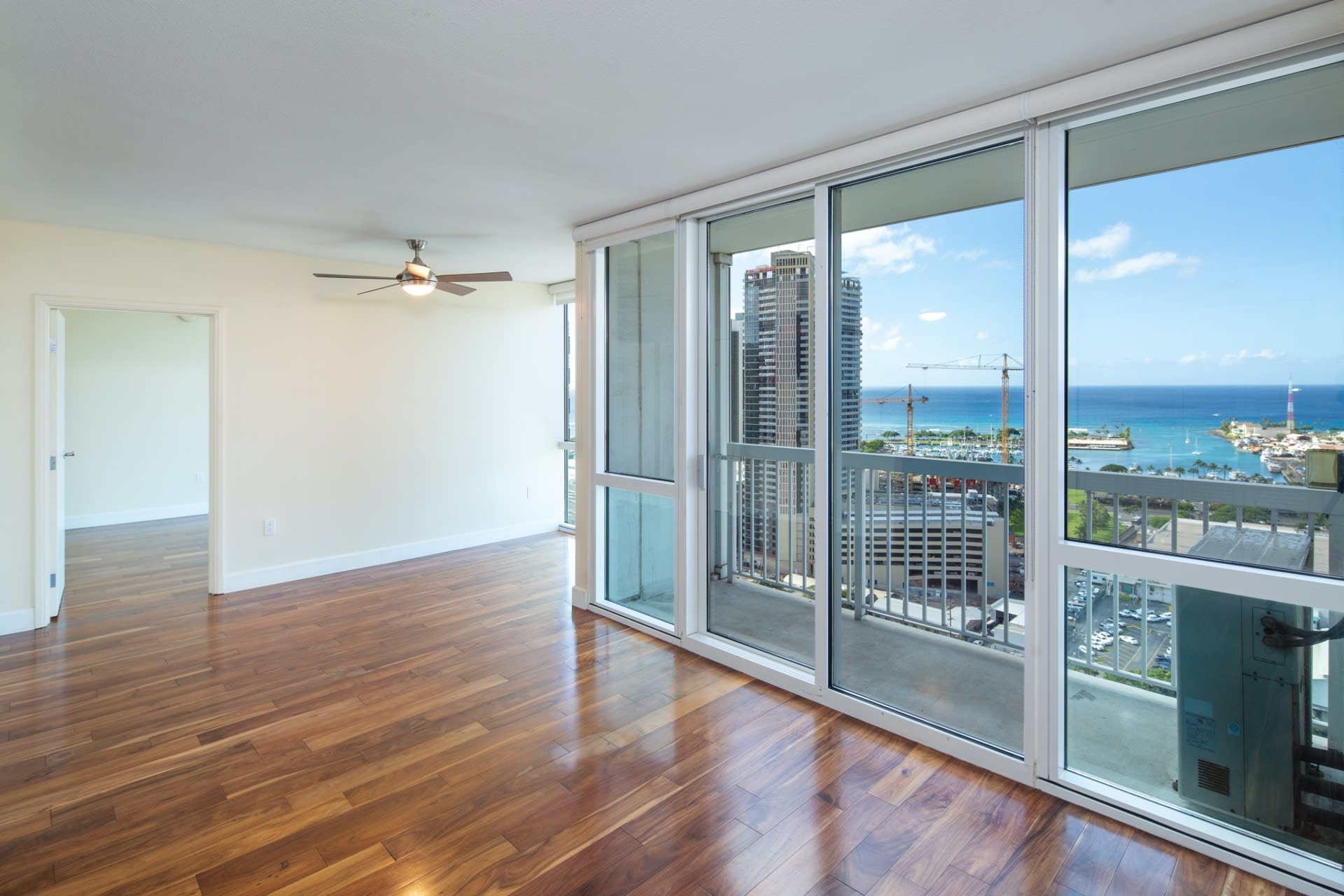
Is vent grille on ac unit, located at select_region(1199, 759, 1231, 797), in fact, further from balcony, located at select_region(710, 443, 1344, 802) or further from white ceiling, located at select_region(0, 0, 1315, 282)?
white ceiling, located at select_region(0, 0, 1315, 282)

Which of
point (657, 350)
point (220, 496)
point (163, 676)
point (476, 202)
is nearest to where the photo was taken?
point (163, 676)

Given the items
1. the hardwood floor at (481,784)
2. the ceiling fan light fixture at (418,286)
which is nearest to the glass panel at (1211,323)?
the hardwood floor at (481,784)

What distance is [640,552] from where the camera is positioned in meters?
4.16

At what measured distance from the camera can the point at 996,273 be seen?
8.25ft

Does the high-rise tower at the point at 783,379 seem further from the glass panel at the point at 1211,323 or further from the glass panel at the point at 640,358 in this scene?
the glass panel at the point at 1211,323

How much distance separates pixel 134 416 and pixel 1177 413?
9.21 metres

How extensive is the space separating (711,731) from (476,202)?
9.71 ft

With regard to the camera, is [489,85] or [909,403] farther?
[909,403]

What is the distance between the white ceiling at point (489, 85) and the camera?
185 centimetres

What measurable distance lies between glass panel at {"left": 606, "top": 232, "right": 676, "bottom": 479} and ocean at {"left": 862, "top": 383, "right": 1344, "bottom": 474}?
1828 mm

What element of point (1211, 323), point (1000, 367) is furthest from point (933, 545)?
point (1211, 323)

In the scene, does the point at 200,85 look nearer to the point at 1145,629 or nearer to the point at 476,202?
the point at 476,202

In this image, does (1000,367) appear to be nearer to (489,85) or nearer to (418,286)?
(489,85)

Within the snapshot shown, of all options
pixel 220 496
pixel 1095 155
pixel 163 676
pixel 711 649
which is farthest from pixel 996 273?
pixel 220 496
